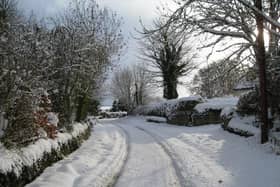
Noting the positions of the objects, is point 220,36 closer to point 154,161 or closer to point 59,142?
point 154,161

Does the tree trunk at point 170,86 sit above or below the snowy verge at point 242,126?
above

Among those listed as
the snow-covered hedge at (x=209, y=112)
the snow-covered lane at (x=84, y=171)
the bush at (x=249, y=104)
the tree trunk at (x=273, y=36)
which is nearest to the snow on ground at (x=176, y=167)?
the snow-covered lane at (x=84, y=171)

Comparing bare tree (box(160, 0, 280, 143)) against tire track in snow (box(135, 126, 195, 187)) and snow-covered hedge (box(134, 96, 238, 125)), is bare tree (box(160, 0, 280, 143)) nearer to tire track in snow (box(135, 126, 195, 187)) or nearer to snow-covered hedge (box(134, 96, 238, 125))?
tire track in snow (box(135, 126, 195, 187))

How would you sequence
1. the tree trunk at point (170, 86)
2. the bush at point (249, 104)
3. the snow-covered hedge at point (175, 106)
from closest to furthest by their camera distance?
the bush at point (249, 104) < the snow-covered hedge at point (175, 106) < the tree trunk at point (170, 86)

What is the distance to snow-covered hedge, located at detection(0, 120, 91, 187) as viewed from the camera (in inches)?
259

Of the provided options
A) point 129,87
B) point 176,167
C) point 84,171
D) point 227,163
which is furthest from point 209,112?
point 129,87

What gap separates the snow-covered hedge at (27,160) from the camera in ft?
21.6

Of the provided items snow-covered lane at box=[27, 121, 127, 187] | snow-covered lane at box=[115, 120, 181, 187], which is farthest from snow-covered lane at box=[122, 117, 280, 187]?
snow-covered lane at box=[27, 121, 127, 187]

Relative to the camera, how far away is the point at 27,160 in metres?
7.64

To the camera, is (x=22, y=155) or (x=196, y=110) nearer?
(x=22, y=155)

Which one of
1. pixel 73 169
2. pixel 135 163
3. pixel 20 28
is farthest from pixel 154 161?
pixel 20 28

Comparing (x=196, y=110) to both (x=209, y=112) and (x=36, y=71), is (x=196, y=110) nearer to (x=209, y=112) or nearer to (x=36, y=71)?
(x=209, y=112)

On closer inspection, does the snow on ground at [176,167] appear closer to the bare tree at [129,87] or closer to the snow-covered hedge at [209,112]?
the snow-covered hedge at [209,112]

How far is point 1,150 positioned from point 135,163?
4.14 metres
